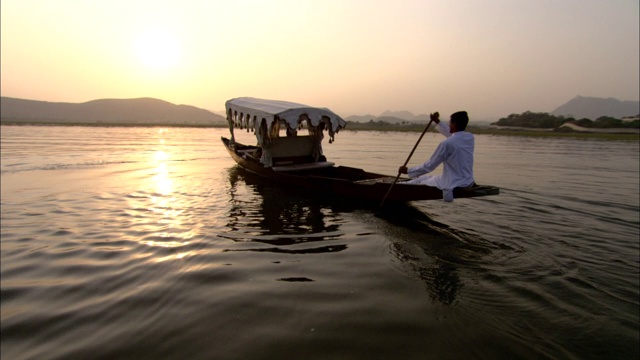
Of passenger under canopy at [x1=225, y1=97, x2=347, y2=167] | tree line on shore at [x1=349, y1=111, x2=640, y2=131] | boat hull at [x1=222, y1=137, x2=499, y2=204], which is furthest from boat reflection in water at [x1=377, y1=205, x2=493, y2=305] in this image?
tree line on shore at [x1=349, y1=111, x2=640, y2=131]

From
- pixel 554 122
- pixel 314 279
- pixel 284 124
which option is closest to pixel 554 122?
pixel 554 122

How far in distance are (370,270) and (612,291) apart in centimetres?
330

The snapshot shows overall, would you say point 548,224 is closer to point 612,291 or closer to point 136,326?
point 612,291

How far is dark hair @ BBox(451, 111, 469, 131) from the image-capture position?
657 centimetres

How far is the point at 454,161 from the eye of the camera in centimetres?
677

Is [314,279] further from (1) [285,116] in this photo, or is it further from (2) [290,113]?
(2) [290,113]

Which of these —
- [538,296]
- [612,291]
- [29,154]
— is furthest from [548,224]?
[29,154]

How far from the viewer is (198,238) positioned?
6488 millimetres

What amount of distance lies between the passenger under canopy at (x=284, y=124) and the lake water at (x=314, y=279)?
9.97 ft

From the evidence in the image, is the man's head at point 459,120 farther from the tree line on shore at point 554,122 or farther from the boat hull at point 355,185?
the tree line on shore at point 554,122

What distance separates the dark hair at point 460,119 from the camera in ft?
21.5

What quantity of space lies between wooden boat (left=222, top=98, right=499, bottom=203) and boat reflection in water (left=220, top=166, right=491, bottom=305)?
519 millimetres

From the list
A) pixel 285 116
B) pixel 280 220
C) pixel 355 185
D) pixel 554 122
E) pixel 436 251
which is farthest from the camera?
pixel 554 122

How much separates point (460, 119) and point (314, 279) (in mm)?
4224
